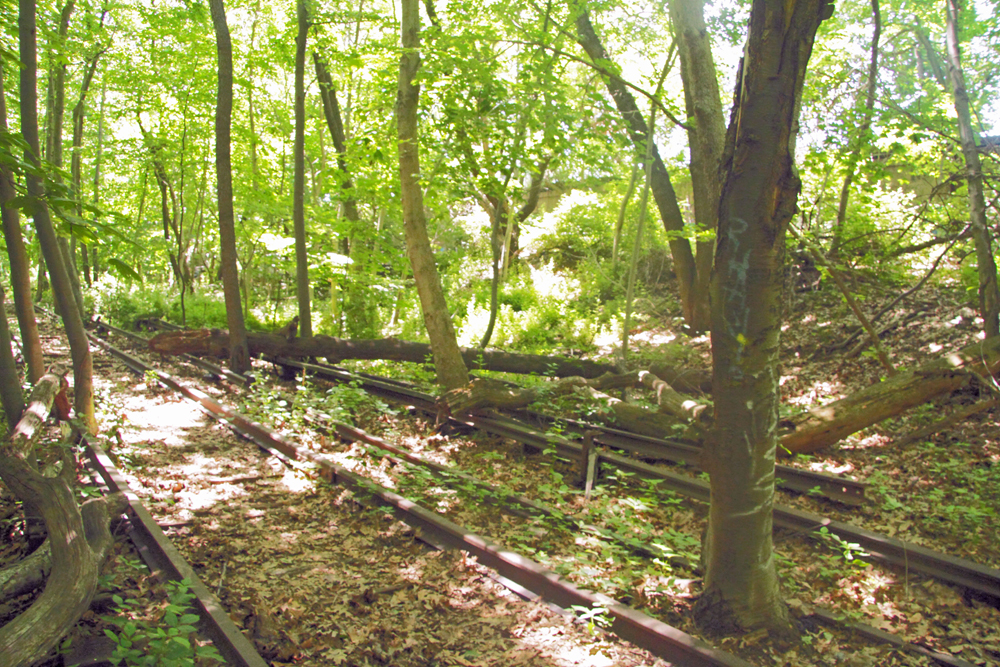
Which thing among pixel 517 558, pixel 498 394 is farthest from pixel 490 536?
pixel 498 394

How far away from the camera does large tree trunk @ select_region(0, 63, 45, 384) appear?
597 cm

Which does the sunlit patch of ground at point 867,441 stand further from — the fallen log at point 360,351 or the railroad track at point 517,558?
the fallen log at point 360,351

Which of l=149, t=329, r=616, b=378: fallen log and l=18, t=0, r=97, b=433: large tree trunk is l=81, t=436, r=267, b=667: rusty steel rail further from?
l=149, t=329, r=616, b=378: fallen log

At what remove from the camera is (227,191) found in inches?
454

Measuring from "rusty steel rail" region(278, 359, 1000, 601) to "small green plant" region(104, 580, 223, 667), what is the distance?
13.7 feet

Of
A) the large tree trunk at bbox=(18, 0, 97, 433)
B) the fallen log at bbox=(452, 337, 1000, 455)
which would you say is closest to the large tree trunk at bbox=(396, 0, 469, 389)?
the fallen log at bbox=(452, 337, 1000, 455)

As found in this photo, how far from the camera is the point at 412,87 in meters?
9.22

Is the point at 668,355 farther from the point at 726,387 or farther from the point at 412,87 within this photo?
the point at 726,387

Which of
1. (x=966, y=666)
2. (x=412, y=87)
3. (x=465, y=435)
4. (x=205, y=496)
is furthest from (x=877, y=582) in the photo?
(x=412, y=87)

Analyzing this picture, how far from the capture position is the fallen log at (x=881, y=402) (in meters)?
7.02

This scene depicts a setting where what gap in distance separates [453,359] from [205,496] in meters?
4.33

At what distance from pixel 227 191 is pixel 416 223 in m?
4.36

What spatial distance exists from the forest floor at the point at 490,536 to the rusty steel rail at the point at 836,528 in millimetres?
100

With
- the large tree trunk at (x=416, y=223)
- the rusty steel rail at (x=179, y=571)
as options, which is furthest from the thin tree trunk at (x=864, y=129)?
the rusty steel rail at (x=179, y=571)
